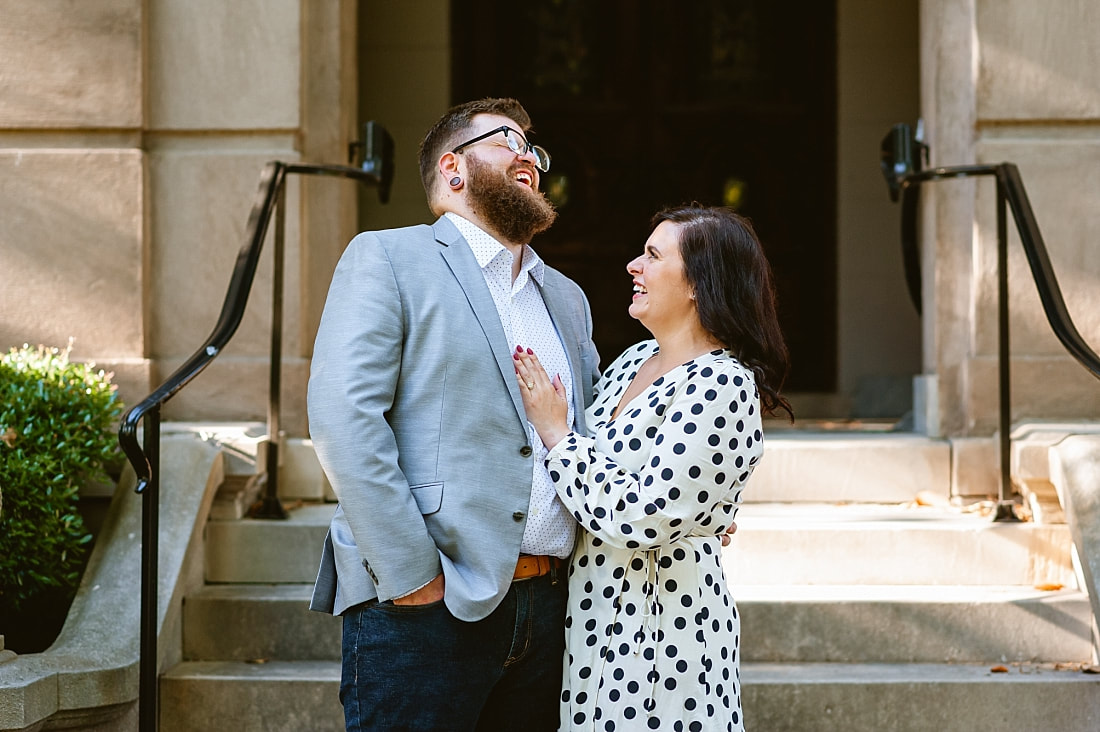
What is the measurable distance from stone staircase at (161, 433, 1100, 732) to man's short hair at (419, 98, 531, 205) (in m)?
1.96

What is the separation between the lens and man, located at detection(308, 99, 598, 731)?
252 centimetres

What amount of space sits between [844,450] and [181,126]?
3512mm

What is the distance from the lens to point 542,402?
2.75 m

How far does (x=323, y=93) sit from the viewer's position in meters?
5.78

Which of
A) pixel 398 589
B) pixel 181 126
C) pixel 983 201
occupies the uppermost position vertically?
pixel 181 126

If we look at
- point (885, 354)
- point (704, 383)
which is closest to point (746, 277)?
point (704, 383)

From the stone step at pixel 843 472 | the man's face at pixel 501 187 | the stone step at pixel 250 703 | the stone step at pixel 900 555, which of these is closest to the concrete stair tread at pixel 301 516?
the stone step at pixel 250 703

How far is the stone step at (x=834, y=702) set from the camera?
13.1 ft

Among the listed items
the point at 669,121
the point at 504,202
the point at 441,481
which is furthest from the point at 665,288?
the point at 669,121

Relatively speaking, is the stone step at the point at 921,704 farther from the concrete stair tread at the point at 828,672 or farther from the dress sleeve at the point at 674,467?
the dress sleeve at the point at 674,467

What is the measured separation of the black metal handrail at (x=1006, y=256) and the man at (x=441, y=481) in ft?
8.10

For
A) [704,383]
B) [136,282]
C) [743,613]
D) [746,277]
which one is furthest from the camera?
[136,282]

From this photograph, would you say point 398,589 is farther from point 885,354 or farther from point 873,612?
point 885,354

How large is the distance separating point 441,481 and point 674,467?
53 centimetres
